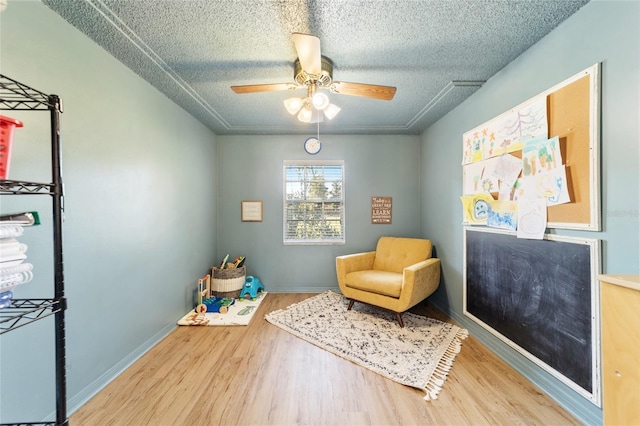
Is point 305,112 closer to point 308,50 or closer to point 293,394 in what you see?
point 308,50

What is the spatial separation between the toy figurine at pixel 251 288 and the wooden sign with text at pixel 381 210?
190 centimetres

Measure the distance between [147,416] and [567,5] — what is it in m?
3.40

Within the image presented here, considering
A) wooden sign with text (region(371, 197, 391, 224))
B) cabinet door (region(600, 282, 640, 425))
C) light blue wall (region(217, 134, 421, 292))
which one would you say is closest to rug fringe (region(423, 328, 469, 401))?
cabinet door (region(600, 282, 640, 425))

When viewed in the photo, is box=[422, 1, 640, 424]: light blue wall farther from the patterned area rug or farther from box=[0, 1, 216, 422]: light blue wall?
box=[0, 1, 216, 422]: light blue wall

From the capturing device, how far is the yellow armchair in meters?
2.32

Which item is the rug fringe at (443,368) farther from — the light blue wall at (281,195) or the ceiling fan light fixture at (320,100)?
the ceiling fan light fixture at (320,100)

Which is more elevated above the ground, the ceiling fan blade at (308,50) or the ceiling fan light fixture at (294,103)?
the ceiling fan blade at (308,50)

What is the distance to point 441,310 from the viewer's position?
2.78 m

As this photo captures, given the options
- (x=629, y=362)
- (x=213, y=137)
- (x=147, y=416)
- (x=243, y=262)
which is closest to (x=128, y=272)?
(x=147, y=416)

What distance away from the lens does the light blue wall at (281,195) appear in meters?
3.42

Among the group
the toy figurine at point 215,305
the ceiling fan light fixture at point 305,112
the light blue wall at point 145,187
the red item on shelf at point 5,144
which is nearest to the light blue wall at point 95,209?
the light blue wall at point 145,187

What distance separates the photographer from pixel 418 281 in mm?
2344

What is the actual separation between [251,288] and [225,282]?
1.13ft

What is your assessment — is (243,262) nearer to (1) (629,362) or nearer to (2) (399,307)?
(2) (399,307)
